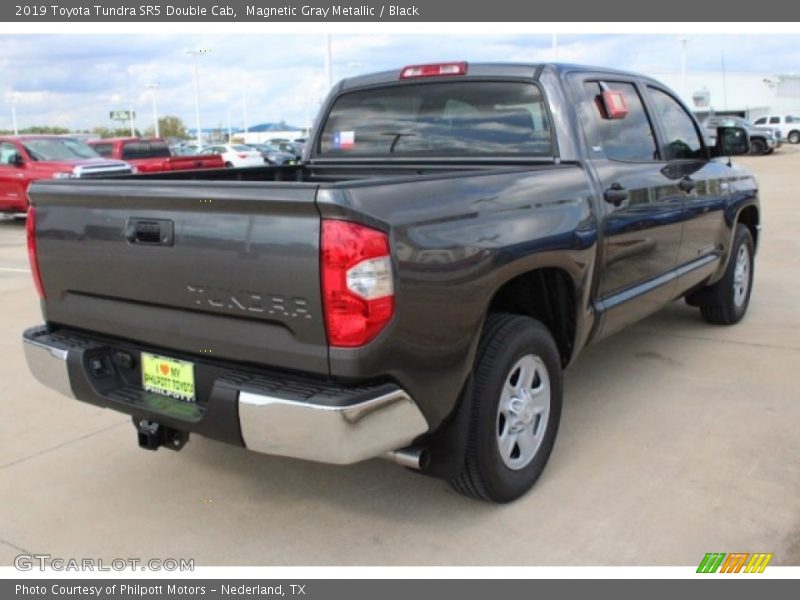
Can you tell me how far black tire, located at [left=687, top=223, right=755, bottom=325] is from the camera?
6.02 metres

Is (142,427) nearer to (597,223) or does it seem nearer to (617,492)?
(617,492)

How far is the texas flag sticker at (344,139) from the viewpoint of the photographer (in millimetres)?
4811

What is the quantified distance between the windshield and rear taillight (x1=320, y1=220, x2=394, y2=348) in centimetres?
1422

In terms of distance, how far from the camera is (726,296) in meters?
6.06

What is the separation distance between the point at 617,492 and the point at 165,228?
2.22 meters

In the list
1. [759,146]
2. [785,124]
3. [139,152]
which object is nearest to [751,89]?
[785,124]

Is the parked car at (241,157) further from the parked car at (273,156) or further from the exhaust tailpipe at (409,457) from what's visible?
the exhaust tailpipe at (409,457)

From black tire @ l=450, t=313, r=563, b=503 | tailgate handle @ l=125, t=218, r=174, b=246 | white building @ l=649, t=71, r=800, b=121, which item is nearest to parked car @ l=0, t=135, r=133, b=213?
tailgate handle @ l=125, t=218, r=174, b=246

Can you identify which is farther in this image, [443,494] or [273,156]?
[273,156]

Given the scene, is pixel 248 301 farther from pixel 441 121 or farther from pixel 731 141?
pixel 731 141

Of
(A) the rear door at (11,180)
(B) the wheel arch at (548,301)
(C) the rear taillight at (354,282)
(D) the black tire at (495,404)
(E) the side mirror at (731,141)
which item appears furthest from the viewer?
(A) the rear door at (11,180)

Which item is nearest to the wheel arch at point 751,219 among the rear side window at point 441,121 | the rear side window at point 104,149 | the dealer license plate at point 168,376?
the rear side window at point 441,121

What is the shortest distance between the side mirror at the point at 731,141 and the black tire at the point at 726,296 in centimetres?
71

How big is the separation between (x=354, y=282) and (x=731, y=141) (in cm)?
406
